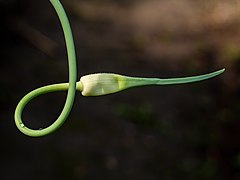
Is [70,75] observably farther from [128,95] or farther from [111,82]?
[128,95]

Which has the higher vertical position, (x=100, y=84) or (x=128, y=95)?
(x=128, y=95)

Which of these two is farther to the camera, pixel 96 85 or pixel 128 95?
pixel 128 95

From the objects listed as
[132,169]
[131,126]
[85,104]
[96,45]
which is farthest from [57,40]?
[132,169]

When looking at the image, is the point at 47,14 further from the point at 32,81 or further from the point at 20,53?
the point at 32,81

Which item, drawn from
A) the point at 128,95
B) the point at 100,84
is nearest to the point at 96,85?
the point at 100,84

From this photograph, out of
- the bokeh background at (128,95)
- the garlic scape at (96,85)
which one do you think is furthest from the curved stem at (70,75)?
the bokeh background at (128,95)

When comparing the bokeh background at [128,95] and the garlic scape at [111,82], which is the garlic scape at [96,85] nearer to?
the garlic scape at [111,82]

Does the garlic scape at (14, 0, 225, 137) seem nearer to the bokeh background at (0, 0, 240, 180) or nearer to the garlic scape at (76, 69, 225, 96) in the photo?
the garlic scape at (76, 69, 225, 96)
